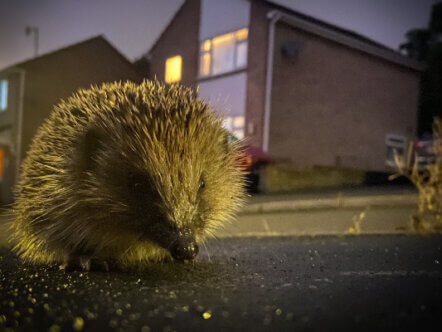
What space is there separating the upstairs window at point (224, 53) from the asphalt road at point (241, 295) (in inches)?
541

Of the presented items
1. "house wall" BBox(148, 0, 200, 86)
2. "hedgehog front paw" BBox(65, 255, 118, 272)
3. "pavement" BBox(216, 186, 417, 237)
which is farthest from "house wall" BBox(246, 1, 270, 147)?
"hedgehog front paw" BBox(65, 255, 118, 272)

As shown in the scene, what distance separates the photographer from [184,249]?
2373 mm

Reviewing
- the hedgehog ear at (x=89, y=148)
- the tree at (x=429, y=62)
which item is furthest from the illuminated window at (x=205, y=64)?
the hedgehog ear at (x=89, y=148)

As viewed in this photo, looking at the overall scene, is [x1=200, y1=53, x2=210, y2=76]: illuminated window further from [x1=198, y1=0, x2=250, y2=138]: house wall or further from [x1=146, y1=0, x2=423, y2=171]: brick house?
[x1=198, y1=0, x2=250, y2=138]: house wall

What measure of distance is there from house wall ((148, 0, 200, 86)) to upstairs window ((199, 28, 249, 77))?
1.66 ft

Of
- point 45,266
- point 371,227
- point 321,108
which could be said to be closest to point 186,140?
point 45,266

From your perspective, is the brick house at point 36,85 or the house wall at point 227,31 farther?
the brick house at point 36,85

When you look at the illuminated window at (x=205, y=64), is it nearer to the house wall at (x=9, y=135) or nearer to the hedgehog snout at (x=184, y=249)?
the house wall at (x=9, y=135)

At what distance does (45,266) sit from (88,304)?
4.76 feet

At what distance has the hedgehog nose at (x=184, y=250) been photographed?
2.36m

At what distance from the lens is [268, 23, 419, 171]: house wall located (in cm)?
1546

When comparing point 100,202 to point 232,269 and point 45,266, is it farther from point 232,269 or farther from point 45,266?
point 232,269

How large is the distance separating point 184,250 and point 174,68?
17.8 meters

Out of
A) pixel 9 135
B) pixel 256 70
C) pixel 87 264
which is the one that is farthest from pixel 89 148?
pixel 9 135
